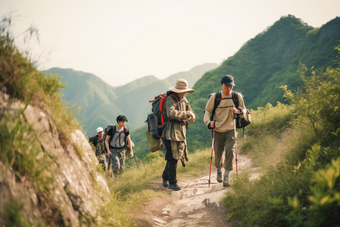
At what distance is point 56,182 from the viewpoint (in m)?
2.59

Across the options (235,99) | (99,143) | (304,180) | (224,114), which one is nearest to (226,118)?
(224,114)

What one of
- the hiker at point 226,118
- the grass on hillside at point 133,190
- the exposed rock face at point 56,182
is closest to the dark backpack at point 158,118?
the hiker at point 226,118

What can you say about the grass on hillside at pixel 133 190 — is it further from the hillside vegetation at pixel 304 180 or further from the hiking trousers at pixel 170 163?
the hillside vegetation at pixel 304 180

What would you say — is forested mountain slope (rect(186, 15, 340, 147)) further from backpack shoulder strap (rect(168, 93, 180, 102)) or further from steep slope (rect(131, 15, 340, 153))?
backpack shoulder strap (rect(168, 93, 180, 102))

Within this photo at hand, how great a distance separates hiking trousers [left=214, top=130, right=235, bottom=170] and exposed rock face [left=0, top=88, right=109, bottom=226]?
2898mm

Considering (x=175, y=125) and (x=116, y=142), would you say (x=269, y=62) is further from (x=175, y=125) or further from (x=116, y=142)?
(x=175, y=125)

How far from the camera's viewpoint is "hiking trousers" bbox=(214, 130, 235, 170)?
5.00m

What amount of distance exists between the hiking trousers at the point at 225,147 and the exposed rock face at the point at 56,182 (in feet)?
9.51

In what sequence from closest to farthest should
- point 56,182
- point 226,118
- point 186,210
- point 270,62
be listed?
point 56,182 → point 186,210 → point 226,118 → point 270,62

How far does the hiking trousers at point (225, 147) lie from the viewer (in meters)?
5.00

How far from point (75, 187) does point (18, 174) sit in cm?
83

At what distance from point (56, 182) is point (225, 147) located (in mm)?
3855

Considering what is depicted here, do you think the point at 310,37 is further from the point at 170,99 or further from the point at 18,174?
the point at 18,174

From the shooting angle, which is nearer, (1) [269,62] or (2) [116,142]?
(2) [116,142]
